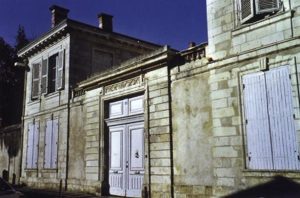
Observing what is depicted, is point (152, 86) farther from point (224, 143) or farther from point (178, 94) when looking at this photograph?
point (224, 143)

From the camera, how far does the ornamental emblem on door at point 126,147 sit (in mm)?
11019

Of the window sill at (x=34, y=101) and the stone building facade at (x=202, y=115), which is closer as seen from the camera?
the stone building facade at (x=202, y=115)

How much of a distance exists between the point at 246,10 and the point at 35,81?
1257 cm

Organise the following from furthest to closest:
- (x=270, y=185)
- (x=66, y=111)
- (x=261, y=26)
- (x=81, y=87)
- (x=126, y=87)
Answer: (x=66, y=111), (x=81, y=87), (x=126, y=87), (x=261, y=26), (x=270, y=185)

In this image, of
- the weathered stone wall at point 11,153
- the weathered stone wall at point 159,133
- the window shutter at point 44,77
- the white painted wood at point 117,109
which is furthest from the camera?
the weathered stone wall at point 11,153

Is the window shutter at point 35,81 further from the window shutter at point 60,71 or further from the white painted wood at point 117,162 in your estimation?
the white painted wood at point 117,162

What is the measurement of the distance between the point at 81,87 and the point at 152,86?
4.20 meters

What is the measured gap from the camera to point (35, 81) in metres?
18.1

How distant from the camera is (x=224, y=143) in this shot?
27.4 ft

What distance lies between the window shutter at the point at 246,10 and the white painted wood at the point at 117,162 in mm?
5346

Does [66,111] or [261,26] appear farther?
[66,111]

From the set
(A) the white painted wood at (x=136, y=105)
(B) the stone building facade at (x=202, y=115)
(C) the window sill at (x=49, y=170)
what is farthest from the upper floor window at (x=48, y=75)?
(A) the white painted wood at (x=136, y=105)

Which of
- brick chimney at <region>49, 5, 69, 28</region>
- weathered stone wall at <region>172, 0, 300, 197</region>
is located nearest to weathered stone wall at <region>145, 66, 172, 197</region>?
weathered stone wall at <region>172, 0, 300, 197</region>

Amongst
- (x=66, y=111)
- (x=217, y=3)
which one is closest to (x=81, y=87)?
(x=66, y=111)
